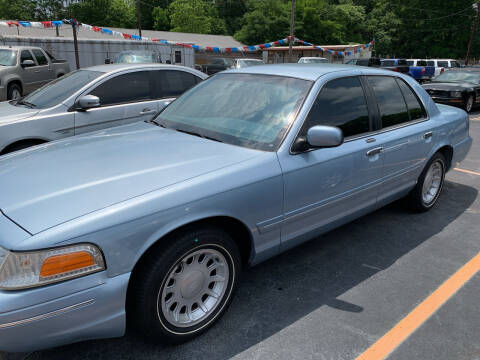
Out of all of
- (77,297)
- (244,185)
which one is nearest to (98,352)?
(77,297)

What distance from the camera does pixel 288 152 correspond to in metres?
2.76

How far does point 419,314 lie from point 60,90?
4971mm

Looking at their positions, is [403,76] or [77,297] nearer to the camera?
[77,297]

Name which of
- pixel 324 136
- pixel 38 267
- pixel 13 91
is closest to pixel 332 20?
pixel 13 91

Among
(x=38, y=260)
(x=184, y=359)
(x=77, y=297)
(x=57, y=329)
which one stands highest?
(x=38, y=260)

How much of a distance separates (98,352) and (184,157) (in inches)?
50.3

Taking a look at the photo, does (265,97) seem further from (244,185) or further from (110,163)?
(110,163)

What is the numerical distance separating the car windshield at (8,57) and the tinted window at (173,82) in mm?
8252

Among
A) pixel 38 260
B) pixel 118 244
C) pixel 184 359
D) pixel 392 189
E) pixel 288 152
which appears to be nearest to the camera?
pixel 38 260

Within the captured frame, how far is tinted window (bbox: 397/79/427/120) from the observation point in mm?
4013

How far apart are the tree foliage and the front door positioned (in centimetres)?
5487

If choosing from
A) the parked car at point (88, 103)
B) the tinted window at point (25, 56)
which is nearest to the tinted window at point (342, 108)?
the parked car at point (88, 103)

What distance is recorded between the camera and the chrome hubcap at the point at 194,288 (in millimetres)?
2350

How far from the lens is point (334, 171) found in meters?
3.04
